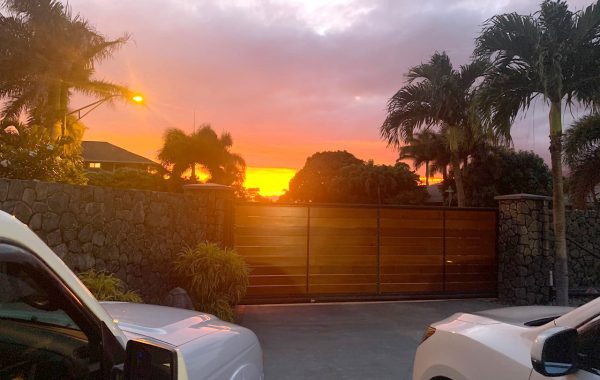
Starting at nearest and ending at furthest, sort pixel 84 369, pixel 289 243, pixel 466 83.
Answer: pixel 84 369 → pixel 289 243 → pixel 466 83

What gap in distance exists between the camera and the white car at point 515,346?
211 cm

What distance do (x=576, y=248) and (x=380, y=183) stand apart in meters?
24.3

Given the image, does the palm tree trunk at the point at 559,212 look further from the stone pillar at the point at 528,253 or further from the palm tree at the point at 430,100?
the palm tree at the point at 430,100

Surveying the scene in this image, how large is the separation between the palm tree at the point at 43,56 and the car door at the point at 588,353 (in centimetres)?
1853

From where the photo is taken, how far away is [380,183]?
37.4 metres

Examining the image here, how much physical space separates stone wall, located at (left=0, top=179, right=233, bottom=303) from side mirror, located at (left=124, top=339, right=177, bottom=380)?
3930 millimetres

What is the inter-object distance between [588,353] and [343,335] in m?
5.90

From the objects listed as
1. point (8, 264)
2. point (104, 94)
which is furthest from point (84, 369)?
point (104, 94)

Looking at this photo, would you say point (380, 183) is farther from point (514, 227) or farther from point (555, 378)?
point (555, 378)

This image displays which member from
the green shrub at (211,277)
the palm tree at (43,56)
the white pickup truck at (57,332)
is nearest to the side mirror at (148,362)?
the white pickup truck at (57,332)

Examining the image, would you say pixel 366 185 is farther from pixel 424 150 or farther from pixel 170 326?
pixel 170 326

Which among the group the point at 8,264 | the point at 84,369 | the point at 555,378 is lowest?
the point at 555,378

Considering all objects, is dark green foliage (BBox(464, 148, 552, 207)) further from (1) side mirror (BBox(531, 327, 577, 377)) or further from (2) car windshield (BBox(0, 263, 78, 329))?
(2) car windshield (BBox(0, 263, 78, 329))

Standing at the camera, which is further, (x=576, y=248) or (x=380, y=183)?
(x=380, y=183)
